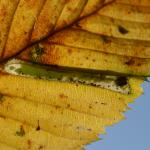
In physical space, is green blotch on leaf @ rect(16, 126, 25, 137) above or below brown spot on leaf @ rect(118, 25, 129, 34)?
below

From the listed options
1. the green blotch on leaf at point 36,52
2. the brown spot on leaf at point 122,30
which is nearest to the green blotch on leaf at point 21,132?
the green blotch on leaf at point 36,52

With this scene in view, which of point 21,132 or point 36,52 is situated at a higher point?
point 36,52

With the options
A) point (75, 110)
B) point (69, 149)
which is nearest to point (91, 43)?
point (75, 110)

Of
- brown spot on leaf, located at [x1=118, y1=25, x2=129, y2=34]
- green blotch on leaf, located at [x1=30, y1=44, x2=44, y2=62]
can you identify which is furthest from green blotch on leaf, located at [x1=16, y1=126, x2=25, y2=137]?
brown spot on leaf, located at [x1=118, y1=25, x2=129, y2=34]

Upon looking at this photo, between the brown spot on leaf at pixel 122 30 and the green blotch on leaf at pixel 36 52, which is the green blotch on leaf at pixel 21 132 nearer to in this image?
the green blotch on leaf at pixel 36 52

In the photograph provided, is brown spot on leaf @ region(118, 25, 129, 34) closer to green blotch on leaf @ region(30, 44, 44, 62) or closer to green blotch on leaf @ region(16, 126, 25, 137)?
green blotch on leaf @ region(30, 44, 44, 62)

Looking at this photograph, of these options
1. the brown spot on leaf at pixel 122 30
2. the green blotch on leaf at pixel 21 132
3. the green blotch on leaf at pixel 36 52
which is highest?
the brown spot on leaf at pixel 122 30

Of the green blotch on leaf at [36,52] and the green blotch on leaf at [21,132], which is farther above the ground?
the green blotch on leaf at [36,52]

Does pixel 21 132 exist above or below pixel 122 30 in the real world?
below

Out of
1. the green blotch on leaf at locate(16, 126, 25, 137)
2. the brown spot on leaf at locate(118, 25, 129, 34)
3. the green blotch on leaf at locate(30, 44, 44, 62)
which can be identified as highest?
the brown spot on leaf at locate(118, 25, 129, 34)

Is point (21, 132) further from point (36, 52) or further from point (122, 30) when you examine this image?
point (122, 30)

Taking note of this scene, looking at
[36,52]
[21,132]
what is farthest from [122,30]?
[21,132]

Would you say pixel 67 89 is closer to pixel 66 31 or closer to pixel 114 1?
pixel 66 31
